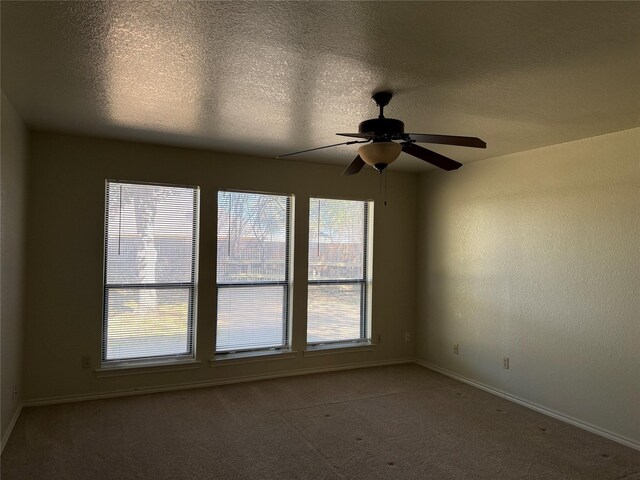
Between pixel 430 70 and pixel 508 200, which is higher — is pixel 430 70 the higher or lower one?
the higher one

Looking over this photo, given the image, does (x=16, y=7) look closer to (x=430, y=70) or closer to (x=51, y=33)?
(x=51, y=33)

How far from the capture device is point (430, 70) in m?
2.52

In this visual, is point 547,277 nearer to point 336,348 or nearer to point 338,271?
point 338,271

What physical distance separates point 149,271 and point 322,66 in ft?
9.50

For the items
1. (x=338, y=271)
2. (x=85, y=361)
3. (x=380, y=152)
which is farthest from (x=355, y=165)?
(x=85, y=361)

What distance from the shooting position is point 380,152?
2.69 metres

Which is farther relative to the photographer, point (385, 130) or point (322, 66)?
point (385, 130)

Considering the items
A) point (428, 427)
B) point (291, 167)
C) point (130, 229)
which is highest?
point (291, 167)

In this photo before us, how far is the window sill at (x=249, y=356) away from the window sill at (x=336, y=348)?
0.66 ft

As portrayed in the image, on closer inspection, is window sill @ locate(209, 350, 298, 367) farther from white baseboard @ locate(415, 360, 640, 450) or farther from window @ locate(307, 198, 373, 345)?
white baseboard @ locate(415, 360, 640, 450)

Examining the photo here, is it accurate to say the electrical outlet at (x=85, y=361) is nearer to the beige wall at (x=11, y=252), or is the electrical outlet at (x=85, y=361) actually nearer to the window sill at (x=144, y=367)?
the window sill at (x=144, y=367)

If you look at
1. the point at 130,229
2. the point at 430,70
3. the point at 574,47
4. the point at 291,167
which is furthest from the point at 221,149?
the point at 574,47

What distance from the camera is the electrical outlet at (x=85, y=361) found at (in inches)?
163

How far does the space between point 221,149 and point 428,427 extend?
10.7 ft
